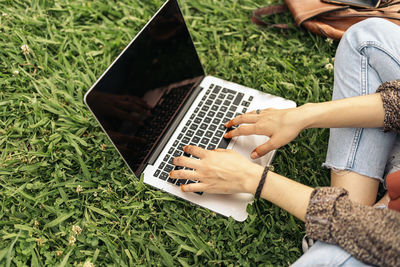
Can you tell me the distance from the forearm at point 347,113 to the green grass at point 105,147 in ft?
1.46

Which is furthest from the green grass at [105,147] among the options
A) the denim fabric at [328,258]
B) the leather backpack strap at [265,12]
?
the denim fabric at [328,258]

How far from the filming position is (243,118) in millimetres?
1729

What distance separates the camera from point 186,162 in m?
1.61

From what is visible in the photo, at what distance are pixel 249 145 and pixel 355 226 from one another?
0.75m

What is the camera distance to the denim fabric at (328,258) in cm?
123

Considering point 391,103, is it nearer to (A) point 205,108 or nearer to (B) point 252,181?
(B) point 252,181

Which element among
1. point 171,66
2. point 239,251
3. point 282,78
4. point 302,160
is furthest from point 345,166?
point 171,66

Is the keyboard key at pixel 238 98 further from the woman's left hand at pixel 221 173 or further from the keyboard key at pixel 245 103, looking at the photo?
the woman's left hand at pixel 221 173

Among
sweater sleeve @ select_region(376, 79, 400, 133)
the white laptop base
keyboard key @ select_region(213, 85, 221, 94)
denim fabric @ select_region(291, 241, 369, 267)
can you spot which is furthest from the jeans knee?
denim fabric @ select_region(291, 241, 369, 267)

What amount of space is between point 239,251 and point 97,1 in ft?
7.37

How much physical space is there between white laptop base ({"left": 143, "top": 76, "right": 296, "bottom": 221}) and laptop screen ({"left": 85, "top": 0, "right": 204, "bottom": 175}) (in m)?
0.08

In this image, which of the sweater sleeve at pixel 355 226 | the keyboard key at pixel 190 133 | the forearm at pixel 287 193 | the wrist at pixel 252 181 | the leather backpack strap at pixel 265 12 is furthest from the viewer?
the leather backpack strap at pixel 265 12

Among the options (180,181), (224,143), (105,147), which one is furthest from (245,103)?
(105,147)

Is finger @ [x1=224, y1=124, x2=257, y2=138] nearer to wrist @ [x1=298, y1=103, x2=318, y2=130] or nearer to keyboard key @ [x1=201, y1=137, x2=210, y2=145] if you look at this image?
keyboard key @ [x1=201, y1=137, x2=210, y2=145]
